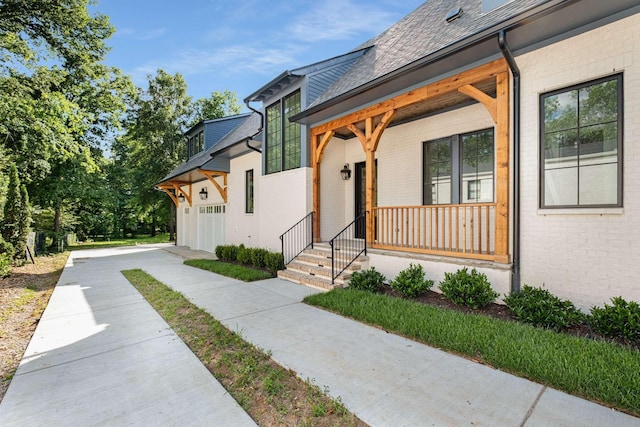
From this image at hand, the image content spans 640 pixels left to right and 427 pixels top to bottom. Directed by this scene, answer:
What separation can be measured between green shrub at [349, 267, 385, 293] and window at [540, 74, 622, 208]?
2.99 metres

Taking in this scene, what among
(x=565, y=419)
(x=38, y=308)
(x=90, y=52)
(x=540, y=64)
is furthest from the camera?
(x=90, y=52)

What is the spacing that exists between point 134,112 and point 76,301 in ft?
63.2

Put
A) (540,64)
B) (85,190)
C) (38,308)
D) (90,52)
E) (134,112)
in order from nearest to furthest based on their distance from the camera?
(540,64) → (38,308) → (90,52) → (85,190) → (134,112)

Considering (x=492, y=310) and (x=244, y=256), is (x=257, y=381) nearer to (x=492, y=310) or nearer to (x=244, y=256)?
(x=492, y=310)

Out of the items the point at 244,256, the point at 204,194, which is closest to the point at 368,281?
the point at 244,256

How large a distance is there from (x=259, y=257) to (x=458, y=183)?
581cm

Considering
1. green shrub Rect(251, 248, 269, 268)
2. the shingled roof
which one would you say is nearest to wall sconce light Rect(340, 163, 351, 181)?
the shingled roof

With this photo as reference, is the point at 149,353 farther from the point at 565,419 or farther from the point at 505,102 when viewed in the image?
the point at 505,102

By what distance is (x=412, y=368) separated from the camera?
2982 millimetres

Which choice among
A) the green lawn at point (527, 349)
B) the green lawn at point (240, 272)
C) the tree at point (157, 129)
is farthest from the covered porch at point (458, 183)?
the tree at point (157, 129)

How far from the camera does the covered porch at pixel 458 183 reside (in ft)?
15.3

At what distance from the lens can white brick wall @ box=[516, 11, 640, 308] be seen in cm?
363

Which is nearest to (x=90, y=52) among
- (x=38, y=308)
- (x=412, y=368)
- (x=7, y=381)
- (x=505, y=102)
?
(x=38, y=308)

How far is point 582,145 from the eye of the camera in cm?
417
